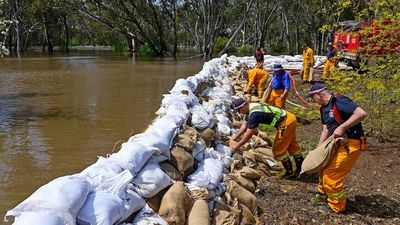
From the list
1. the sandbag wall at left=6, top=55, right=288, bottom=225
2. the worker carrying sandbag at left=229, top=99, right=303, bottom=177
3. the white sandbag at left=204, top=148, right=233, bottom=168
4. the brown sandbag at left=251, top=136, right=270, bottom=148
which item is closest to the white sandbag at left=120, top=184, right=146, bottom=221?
the sandbag wall at left=6, top=55, right=288, bottom=225

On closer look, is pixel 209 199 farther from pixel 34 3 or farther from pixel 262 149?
pixel 34 3

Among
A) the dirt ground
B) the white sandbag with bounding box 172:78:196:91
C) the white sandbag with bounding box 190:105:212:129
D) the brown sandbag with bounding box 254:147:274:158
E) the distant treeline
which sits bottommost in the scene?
the dirt ground

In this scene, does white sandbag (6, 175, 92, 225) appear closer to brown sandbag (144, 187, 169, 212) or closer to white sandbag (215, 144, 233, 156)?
brown sandbag (144, 187, 169, 212)

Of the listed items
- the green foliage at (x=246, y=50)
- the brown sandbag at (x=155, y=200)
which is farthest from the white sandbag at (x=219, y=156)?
the green foliage at (x=246, y=50)

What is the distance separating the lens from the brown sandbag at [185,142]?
160 inches

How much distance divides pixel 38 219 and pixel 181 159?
179cm

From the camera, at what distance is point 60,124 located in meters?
7.65

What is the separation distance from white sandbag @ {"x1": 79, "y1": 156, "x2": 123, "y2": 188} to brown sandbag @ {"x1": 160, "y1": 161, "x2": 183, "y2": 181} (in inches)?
25.0

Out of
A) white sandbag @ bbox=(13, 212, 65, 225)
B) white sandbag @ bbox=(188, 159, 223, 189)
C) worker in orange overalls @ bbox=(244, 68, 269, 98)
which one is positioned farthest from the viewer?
worker in orange overalls @ bbox=(244, 68, 269, 98)

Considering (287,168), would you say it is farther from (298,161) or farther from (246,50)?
(246,50)

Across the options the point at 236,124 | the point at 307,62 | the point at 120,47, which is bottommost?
the point at 236,124

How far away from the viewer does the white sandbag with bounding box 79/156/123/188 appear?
9.00ft

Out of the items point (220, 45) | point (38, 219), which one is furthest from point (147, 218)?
point (220, 45)

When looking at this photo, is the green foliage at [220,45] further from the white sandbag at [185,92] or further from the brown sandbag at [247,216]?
the brown sandbag at [247,216]
